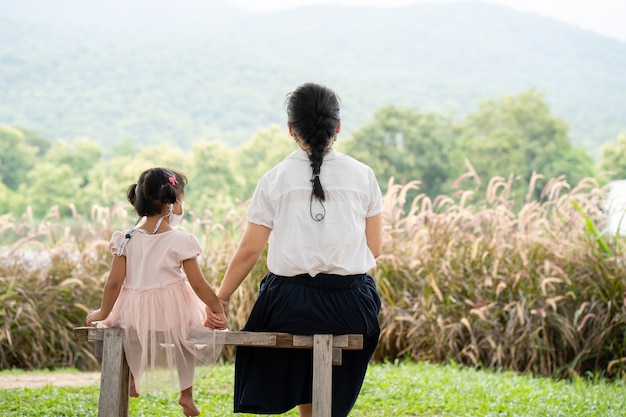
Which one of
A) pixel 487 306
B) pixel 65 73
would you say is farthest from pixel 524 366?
pixel 65 73

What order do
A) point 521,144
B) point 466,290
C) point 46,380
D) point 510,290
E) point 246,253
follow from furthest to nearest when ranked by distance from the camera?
point 521,144
point 466,290
point 510,290
point 46,380
point 246,253

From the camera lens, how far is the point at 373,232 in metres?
2.84

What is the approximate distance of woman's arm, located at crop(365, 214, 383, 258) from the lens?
2.82 meters

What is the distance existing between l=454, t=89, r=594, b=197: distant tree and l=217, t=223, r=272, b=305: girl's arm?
4600cm

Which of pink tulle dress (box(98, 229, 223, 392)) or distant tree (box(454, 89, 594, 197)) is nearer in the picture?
pink tulle dress (box(98, 229, 223, 392))

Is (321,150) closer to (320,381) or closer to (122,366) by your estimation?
(320,381)

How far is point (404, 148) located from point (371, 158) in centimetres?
281

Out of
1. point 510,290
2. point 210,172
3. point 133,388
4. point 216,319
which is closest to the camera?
point 216,319

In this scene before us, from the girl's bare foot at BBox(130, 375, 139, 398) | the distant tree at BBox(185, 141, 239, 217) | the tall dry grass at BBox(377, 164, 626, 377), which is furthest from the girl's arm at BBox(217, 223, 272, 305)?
the distant tree at BBox(185, 141, 239, 217)

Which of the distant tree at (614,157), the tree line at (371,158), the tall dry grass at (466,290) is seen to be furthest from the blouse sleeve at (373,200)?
the distant tree at (614,157)

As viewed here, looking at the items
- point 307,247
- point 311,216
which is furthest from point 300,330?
point 311,216

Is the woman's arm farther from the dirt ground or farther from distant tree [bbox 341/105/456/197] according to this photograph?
distant tree [bbox 341/105/456/197]

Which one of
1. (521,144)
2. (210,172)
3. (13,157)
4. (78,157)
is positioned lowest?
(210,172)

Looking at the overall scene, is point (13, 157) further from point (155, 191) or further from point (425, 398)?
point (155, 191)
